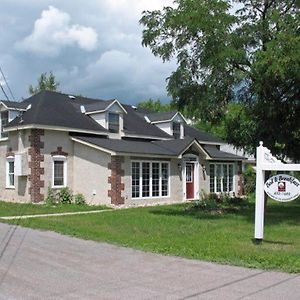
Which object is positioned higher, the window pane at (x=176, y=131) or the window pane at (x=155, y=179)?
the window pane at (x=176, y=131)

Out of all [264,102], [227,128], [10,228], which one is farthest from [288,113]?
[10,228]

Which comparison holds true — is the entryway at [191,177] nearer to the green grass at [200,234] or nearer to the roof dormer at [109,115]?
the roof dormer at [109,115]

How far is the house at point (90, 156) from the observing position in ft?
79.6

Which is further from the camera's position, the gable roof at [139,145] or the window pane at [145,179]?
the window pane at [145,179]

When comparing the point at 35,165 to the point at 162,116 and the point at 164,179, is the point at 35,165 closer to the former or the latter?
the point at 164,179

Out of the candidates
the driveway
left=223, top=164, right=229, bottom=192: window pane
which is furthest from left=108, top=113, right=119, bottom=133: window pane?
the driveway

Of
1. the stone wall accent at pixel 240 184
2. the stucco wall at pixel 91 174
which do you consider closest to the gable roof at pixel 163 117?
the stone wall accent at pixel 240 184

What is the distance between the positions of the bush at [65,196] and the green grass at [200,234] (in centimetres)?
613

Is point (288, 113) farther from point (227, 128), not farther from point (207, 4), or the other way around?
point (207, 4)

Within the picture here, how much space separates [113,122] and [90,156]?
352 cm

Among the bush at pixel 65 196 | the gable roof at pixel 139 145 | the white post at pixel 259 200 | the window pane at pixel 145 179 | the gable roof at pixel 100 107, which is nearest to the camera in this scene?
the white post at pixel 259 200

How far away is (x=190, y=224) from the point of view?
15.9 meters

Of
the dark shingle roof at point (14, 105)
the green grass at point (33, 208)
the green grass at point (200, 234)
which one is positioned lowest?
the green grass at point (200, 234)

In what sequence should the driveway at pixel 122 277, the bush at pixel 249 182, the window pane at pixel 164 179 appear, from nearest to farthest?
the driveway at pixel 122 277 → the window pane at pixel 164 179 → the bush at pixel 249 182
